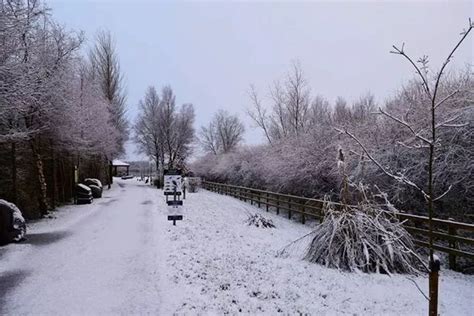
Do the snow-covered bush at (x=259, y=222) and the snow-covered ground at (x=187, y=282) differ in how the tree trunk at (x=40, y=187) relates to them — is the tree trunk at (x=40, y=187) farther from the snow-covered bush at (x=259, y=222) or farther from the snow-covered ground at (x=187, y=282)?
the snow-covered bush at (x=259, y=222)

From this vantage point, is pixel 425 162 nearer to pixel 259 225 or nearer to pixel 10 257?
pixel 259 225

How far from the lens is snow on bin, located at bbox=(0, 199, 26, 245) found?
1007cm

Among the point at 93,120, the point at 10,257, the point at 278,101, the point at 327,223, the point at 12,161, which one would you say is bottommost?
the point at 10,257

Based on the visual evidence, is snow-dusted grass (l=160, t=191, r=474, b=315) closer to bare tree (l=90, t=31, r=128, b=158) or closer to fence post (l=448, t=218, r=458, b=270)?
fence post (l=448, t=218, r=458, b=270)

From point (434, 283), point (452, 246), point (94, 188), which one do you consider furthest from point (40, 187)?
point (434, 283)

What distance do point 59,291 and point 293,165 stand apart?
15640mm

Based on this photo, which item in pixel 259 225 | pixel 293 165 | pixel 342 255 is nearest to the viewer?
pixel 342 255

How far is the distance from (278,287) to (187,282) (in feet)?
4.92

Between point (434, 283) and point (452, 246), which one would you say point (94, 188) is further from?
point (434, 283)

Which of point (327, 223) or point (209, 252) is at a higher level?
point (327, 223)

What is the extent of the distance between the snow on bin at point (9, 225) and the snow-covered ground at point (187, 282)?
0.39 m

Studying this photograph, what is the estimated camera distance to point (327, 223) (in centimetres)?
885

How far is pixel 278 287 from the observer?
259 inches

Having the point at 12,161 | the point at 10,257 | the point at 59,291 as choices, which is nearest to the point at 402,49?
the point at 59,291
